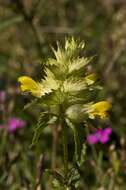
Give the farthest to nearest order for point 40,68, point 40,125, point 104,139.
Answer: point 40,68, point 104,139, point 40,125

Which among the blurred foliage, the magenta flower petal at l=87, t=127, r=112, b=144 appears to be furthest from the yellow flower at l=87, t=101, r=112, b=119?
the magenta flower petal at l=87, t=127, r=112, b=144

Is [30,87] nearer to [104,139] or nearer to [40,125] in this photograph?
[40,125]

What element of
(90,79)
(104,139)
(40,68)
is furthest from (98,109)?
(40,68)

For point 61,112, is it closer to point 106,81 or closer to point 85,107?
point 85,107

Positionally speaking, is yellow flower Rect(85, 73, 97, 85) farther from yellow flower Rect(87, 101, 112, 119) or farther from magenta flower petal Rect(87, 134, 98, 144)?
magenta flower petal Rect(87, 134, 98, 144)

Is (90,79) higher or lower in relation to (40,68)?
lower

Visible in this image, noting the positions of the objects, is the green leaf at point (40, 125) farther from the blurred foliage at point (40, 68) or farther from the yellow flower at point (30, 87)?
the blurred foliage at point (40, 68)

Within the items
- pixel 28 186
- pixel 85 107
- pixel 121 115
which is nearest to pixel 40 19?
pixel 121 115
